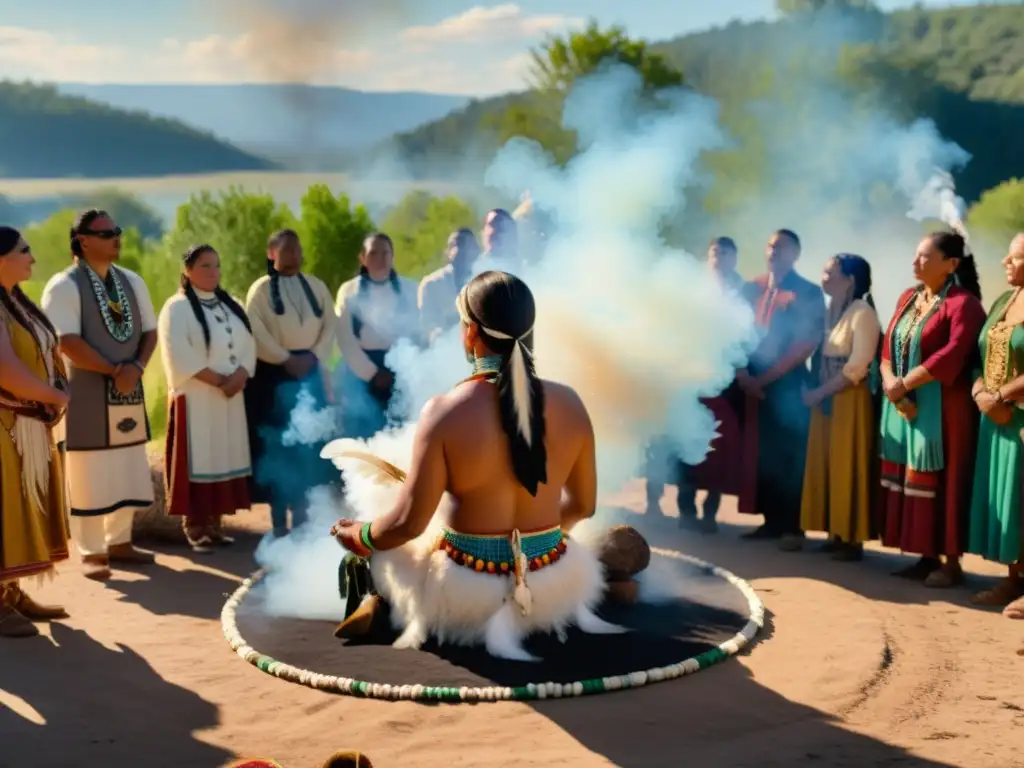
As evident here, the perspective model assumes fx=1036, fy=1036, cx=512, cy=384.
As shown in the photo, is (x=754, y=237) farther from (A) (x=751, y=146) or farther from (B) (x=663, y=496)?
(B) (x=663, y=496)

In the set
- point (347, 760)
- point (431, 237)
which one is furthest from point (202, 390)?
point (431, 237)

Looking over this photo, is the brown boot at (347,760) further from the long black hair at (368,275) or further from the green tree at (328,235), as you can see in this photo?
the green tree at (328,235)

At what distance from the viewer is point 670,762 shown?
384 centimetres

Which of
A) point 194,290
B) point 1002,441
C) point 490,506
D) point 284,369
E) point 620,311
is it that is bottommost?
point 490,506

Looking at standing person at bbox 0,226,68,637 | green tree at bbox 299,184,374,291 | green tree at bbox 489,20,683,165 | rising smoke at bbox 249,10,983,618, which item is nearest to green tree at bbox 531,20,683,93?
green tree at bbox 489,20,683,165

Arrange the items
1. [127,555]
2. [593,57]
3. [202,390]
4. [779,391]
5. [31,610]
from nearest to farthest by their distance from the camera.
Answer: [31,610] < [127,555] < [202,390] < [779,391] < [593,57]

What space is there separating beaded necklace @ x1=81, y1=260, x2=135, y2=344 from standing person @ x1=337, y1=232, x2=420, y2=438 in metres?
1.69

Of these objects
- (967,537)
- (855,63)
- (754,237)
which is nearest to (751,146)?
(754,237)

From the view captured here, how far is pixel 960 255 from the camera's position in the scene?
20.8 feet

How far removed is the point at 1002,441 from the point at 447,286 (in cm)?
418

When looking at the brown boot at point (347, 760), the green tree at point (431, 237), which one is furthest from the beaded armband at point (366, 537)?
the green tree at point (431, 237)

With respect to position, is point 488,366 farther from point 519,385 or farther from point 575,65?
point 575,65

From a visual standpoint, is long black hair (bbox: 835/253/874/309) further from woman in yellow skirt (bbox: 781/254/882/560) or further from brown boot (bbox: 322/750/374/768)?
brown boot (bbox: 322/750/374/768)

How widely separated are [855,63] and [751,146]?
8444mm
